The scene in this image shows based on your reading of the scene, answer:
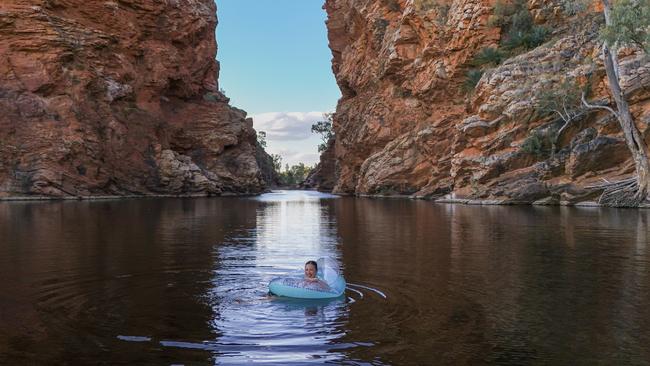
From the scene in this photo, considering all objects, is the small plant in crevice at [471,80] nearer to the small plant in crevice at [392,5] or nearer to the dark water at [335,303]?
the small plant in crevice at [392,5]

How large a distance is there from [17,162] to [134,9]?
3362cm

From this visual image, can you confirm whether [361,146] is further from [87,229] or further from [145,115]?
[87,229]

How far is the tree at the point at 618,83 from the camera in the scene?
113 feet

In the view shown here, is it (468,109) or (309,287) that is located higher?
(468,109)

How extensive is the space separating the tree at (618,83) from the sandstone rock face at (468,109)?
97.9 inches

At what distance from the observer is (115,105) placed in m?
80.4

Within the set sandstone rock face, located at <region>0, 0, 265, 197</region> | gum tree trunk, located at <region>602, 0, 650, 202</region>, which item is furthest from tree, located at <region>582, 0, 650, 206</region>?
sandstone rock face, located at <region>0, 0, 265, 197</region>

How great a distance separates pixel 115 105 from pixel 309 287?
2934 inches

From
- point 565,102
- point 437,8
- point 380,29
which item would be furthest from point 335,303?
point 380,29

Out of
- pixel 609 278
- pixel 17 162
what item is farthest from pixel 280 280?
pixel 17 162

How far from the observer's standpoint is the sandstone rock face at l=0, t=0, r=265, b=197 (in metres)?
66.9

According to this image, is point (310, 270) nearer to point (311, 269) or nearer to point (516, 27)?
Result: point (311, 269)

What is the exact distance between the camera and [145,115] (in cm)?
8444

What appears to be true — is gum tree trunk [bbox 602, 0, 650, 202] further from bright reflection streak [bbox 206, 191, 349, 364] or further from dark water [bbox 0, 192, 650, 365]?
bright reflection streak [bbox 206, 191, 349, 364]
